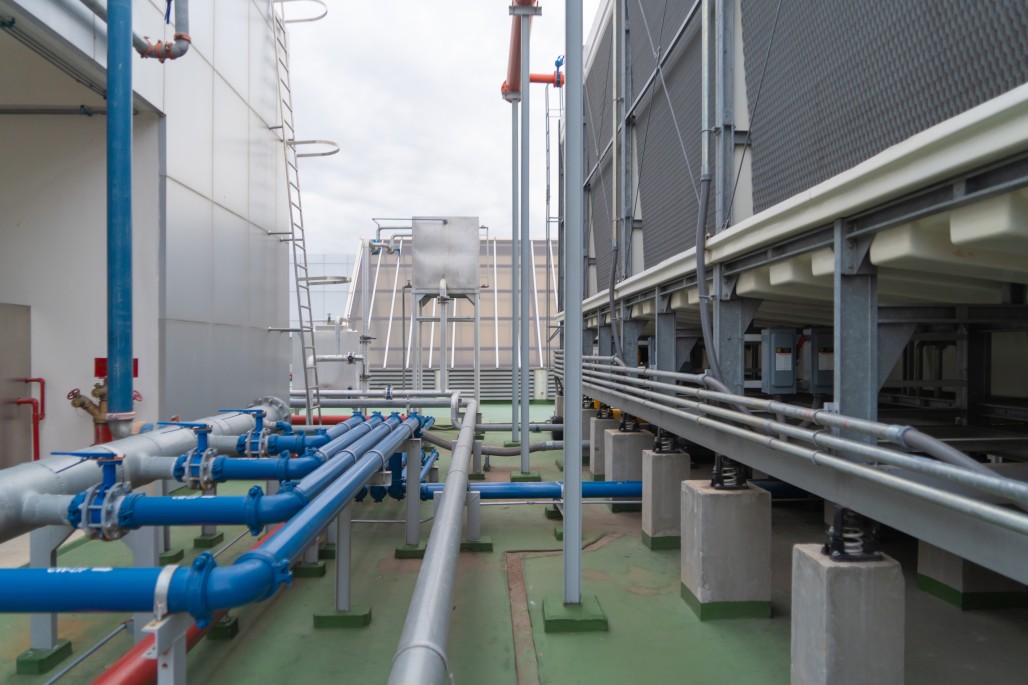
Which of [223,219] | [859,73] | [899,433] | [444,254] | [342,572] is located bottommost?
[342,572]

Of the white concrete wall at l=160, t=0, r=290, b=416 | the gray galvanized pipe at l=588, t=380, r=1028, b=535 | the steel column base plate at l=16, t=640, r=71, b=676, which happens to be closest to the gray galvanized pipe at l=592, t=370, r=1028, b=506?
the gray galvanized pipe at l=588, t=380, r=1028, b=535

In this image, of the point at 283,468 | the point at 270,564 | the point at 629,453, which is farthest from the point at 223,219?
the point at 270,564

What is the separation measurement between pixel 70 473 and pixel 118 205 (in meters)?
2.86

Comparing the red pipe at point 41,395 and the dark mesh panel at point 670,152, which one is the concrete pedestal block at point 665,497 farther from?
the red pipe at point 41,395

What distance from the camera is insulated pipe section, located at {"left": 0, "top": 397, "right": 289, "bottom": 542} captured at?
286cm

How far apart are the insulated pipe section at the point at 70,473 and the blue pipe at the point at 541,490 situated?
10.4ft

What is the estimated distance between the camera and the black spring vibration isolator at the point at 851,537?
10.7ft

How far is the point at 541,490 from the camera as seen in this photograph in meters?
7.05

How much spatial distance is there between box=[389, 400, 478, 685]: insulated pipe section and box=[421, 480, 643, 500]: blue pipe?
327 centimetres

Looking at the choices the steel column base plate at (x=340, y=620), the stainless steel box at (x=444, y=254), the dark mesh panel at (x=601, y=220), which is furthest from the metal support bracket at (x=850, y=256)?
the stainless steel box at (x=444, y=254)

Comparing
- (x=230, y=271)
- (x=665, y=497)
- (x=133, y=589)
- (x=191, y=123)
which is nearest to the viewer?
(x=133, y=589)

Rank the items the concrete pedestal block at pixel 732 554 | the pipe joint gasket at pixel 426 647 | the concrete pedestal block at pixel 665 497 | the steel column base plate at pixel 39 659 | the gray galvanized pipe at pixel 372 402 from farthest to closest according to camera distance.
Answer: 1. the gray galvanized pipe at pixel 372 402
2. the concrete pedestal block at pixel 665 497
3. the concrete pedestal block at pixel 732 554
4. the steel column base plate at pixel 39 659
5. the pipe joint gasket at pixel 426 647

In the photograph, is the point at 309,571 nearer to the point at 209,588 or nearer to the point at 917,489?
the point at 209,588

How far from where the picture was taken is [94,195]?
7117 millimetres
